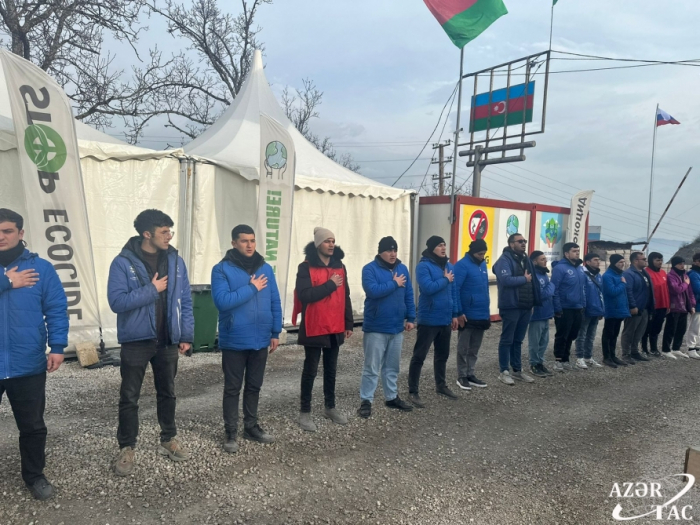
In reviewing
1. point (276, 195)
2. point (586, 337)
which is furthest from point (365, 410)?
point (586, 337)

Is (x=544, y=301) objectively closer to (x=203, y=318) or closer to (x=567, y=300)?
(x=567, y=300)

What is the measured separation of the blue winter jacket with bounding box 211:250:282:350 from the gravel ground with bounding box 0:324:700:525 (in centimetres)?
86

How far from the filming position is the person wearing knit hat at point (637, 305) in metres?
7.40

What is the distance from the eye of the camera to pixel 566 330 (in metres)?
6.74

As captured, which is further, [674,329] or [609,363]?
[674,329]

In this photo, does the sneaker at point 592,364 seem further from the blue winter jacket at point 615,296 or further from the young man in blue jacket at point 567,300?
the blue winter jacket at point 615,296

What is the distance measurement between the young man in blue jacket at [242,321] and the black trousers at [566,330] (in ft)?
14.7

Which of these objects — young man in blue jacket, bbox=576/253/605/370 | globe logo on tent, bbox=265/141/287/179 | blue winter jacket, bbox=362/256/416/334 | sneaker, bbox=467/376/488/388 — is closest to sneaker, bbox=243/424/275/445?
blue winter jacket, bbox=362/256/416/334

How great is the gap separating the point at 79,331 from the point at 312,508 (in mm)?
4585

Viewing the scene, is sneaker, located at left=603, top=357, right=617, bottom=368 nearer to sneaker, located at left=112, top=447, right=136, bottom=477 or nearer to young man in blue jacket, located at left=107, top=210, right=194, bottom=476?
young man in blue jacket, located at left=107, top=210, right=194, bottom=476

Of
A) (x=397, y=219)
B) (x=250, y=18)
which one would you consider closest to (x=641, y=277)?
(x=397, y=219)

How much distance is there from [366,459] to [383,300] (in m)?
1.45

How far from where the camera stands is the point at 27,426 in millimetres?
3012

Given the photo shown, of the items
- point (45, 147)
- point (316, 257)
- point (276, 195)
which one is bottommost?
point (316, 257)
